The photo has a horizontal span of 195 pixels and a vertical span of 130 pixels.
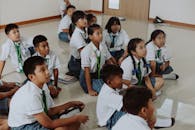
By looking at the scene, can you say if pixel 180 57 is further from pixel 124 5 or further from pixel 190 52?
pixel 124 5

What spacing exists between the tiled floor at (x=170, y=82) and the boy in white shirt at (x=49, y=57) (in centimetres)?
10

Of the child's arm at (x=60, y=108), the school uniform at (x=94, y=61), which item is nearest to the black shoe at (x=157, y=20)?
the school uniform at (x=94, y=61)

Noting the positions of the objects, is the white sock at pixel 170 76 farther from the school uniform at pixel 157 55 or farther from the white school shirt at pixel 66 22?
the white school shirt at pixel 66 22

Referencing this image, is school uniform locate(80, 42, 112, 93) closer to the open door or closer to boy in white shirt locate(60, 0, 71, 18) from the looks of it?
boy in white shirt locate(60, 0, 71, 18)

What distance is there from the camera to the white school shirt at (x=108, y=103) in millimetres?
2186

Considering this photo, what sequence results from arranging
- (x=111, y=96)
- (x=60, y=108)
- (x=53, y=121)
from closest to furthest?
1. (x=53, y=121)
2. (x=111, y=96)
3. (x=60, y=108)

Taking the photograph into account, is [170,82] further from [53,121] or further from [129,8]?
[129,8]

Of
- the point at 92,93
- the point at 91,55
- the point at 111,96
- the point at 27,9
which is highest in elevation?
the point at 27,9

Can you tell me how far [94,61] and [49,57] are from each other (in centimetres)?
45

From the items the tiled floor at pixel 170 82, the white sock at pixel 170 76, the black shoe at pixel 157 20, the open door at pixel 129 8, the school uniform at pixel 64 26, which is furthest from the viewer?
the open door at pixel 129 8

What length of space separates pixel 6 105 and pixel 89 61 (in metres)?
0.91

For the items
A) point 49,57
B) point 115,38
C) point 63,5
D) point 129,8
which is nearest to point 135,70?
point 49,57

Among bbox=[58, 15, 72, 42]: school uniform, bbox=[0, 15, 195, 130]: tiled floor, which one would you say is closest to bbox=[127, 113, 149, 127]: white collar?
bbox=[0, 15, 195, 130]: tiled floor

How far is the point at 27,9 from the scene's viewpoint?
6016 millimetres
